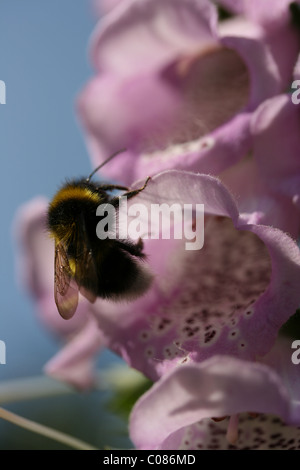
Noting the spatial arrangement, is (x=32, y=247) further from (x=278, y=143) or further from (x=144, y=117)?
(x=278, y=143)

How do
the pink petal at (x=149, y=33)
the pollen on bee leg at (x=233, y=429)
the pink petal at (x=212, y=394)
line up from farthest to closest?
the pink petal at (x=149, y=33)
the pollen on bee leg at (x=233, y=429)
the pink petal at (x=212, y=394)

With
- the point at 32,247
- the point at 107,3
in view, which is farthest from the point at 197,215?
the point at 107,3

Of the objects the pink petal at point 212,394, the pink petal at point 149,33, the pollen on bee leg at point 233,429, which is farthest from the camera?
the pink petal at point 149,33

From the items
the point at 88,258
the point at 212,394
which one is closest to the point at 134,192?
the point at 88,258

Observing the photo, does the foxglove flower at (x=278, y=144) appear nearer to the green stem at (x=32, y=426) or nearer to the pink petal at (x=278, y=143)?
the pink petal at (x=278, y=143)

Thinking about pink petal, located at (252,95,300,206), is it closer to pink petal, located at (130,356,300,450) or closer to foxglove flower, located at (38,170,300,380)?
foxglove flower, located at (38,170,300,380)

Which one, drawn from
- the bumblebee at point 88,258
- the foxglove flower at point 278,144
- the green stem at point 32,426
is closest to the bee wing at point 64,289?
the bumblebee at point 88,258

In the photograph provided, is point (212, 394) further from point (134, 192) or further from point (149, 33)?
point (149, 33)
